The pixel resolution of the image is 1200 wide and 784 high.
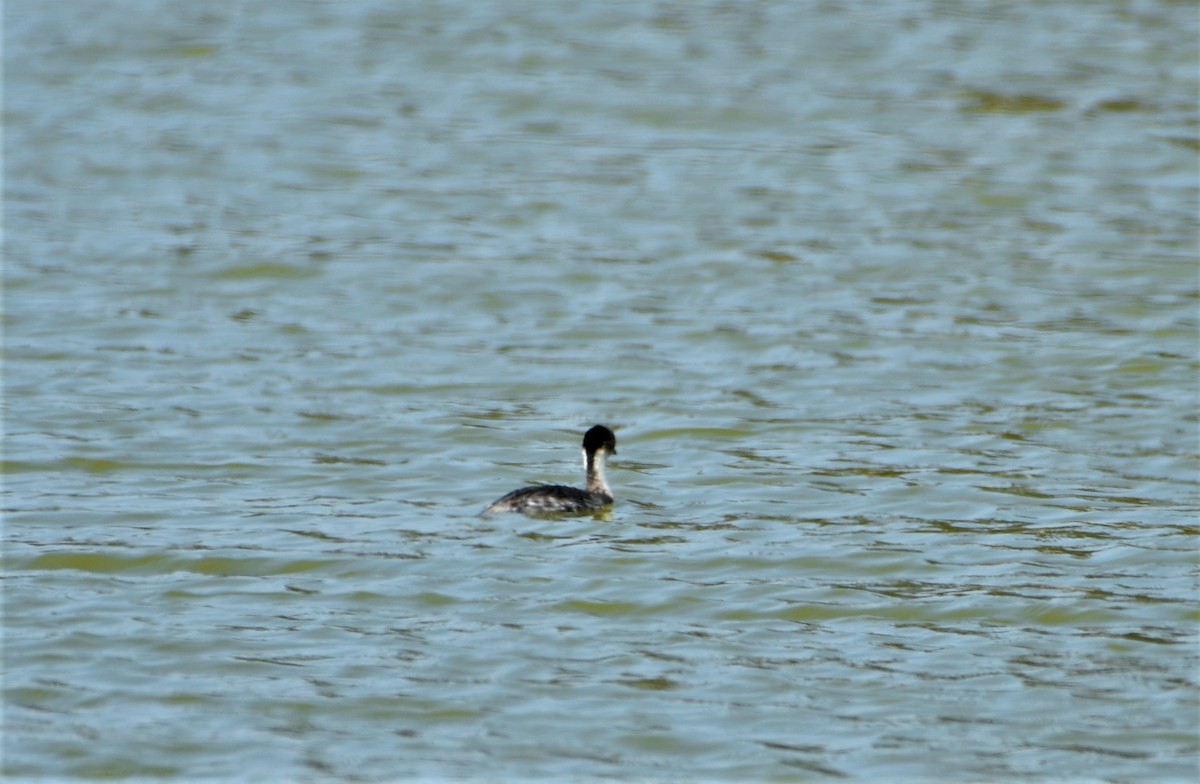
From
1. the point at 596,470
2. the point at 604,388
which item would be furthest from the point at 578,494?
the point at 604,388

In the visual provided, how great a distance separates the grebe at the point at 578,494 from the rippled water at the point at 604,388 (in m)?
0.14

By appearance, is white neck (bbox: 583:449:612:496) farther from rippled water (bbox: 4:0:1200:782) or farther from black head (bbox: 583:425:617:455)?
rippled water (bbox: 4:0:1200:782)

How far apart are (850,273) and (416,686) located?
28.1 ft

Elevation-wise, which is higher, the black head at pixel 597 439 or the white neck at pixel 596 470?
the black head at pixel 597 439

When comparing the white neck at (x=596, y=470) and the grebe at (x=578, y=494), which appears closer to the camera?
the grebe at (x=578, y=494)

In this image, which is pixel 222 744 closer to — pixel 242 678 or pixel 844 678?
pixel 242 678

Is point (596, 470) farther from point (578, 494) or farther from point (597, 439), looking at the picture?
point (578, 494)

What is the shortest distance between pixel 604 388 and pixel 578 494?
2.89 meters

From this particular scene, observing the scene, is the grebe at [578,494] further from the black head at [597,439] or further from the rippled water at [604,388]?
the rippled water at [604,388]

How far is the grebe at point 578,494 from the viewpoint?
33.2 ft

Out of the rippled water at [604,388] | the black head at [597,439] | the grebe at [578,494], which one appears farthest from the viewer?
→ the black head at [597,439]

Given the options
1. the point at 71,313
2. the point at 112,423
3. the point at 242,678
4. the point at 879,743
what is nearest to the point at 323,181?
the point at 71,313

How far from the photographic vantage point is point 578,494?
33.9 ft

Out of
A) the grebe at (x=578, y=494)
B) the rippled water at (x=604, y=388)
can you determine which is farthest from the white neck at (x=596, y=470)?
the rippled water at (x=604, y=388)
